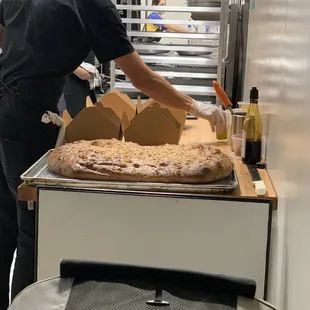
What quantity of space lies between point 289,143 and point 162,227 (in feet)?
1.31

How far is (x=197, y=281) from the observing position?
933mm

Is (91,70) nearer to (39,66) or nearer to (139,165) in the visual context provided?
(39,66)

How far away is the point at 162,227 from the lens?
143cm

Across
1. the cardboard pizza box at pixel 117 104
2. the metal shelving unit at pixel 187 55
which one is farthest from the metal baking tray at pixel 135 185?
the metal shelving unit at pixel 187 55

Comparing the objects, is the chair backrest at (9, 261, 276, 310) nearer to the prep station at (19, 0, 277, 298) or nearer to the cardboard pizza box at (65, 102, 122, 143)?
the prep station at (19, 0, 277, 298)

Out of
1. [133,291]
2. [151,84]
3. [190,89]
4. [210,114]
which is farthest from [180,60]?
[133,291]

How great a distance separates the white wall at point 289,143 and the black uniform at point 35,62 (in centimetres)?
51

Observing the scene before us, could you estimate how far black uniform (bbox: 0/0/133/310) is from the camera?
1737mm

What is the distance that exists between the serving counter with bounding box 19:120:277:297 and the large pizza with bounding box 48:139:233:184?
0.15 ft

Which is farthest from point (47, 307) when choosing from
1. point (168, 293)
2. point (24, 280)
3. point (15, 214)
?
point (15, 214)

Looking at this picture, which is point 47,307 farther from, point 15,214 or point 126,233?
point 15,214

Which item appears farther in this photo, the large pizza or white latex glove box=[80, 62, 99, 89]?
white latex glove box=[80, 62, 99, 89]

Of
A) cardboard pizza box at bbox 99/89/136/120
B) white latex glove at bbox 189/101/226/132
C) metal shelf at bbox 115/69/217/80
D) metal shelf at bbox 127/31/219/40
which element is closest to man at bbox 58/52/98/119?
metal shelf at bbox 127/31/219/40

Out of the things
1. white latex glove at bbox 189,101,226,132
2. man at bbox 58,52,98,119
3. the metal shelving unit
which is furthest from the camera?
man at bbox 58,52,98,119
